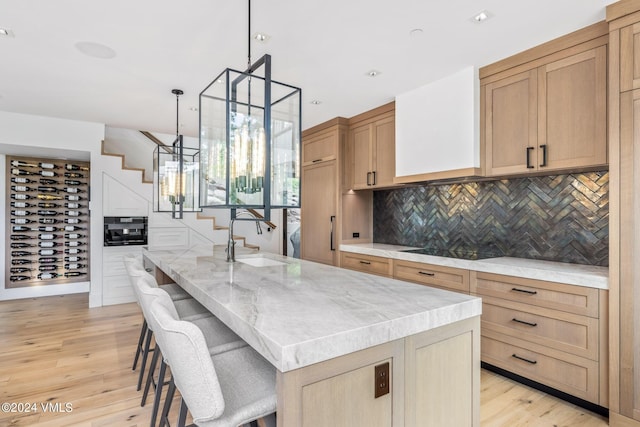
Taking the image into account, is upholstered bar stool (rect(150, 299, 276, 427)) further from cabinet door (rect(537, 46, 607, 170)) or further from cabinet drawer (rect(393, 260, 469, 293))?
cabinet door (rect(537, 46, 607, 170))

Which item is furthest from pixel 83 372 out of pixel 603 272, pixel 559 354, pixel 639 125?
pixel 639 125

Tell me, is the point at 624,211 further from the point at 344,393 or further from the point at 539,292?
the point at 344,393

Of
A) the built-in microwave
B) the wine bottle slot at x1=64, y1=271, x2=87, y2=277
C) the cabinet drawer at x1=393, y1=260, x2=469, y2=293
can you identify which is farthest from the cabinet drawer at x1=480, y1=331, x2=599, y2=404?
the wine bottle slot at x1=64, y1=271, x2=87, y2=277

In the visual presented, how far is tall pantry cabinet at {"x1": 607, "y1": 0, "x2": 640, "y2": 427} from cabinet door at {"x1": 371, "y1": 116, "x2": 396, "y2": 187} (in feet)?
6.51

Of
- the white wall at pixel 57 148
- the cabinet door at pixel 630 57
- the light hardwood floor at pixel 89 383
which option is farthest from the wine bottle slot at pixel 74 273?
the cabinet door at pixel 630 57

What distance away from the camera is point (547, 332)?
7.76ft

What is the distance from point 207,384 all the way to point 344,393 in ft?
1.35

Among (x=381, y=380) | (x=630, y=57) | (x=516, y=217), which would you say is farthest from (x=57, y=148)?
(x=630, y=57)

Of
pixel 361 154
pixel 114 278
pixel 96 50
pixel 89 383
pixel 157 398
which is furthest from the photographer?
pixel 114 278

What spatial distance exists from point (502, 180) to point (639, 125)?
4.04 feet

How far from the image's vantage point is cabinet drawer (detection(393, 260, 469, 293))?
2.86 meters

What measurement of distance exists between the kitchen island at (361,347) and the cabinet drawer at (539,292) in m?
1.29

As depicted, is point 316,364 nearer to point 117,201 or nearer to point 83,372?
point 83,372

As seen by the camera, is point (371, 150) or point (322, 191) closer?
point (371, 150)
